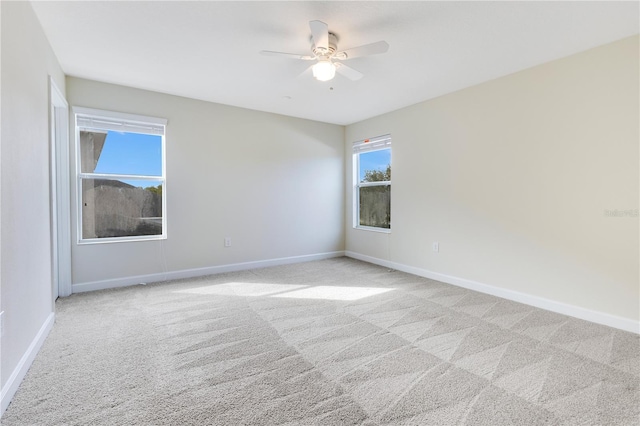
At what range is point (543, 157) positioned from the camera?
9.70 ft

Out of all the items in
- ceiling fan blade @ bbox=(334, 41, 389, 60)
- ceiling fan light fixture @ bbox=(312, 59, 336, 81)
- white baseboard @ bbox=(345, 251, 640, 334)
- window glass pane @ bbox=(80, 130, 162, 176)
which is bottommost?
white baseboard @ bbox=(345, 251, 640, 334)

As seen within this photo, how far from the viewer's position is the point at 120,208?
147 inches

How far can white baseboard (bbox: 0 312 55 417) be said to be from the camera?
5.16 feet

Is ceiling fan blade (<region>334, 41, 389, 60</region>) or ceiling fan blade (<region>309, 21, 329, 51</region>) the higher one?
ceiling fan blade (<region>309, 21, 329, 51</region>)

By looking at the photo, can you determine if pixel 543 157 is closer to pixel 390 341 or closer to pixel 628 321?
pixel 628 321

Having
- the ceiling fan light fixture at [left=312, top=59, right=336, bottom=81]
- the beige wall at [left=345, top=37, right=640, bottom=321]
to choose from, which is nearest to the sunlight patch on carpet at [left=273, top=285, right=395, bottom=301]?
the beige wall at [left=345, top=37, right=640, bottom=321]

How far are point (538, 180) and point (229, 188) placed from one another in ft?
12.1

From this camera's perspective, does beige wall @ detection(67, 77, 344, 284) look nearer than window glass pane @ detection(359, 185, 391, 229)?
Yes

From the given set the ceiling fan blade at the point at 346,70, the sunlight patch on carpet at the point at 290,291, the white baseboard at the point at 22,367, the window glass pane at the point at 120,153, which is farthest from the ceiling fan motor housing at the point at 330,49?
the white baseboard at the point at 22,367

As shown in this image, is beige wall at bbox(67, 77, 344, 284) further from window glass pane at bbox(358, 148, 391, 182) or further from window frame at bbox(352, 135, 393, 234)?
window glass pane at bbox(358, 148, 391, 182)

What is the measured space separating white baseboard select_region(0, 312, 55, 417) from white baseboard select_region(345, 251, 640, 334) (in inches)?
154

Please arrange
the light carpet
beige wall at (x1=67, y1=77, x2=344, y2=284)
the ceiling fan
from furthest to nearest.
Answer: beige wall at (x1=67, y1=77, x2=344, y2=284) → the ceiling fan → the light carpet

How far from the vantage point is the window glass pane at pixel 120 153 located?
353cm

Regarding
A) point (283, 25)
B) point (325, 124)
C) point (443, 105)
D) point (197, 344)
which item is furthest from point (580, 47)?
point (197, 344)
